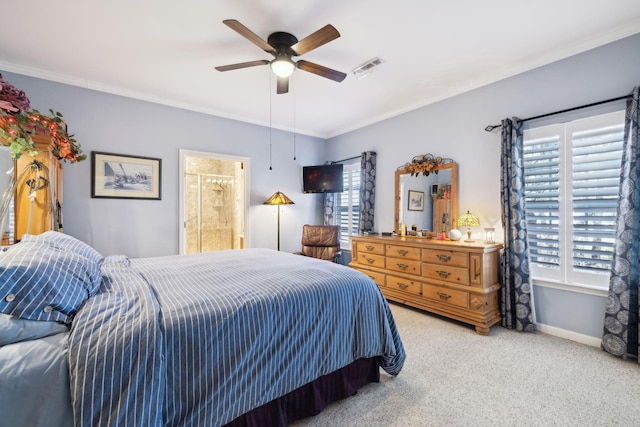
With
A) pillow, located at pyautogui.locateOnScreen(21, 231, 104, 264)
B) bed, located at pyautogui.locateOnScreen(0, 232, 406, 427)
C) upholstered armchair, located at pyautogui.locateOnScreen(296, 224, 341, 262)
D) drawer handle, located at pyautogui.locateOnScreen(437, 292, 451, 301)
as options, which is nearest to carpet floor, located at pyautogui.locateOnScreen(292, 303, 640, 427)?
bed, located at pyautogui.locateOnScreen(0, 232, 406, 427)

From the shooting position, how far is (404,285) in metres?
3.42

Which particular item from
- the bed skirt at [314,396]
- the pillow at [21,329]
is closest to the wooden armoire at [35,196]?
the pillow at [21,329]

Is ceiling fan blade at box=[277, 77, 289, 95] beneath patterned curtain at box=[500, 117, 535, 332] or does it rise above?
above

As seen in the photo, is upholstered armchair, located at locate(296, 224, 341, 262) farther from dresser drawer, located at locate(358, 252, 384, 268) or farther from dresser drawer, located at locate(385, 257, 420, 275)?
dresser drawer, located at locate(385, 257, 420, 275)

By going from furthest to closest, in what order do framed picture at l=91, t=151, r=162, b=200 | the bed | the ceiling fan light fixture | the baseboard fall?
framed picture at l=91, t=151, r=162, b=200, the baseboard, the ceiling fan light fixture, the bed

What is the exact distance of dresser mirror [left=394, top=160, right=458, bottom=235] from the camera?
3523mm

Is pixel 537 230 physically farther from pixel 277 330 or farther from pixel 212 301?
pixel 212 301

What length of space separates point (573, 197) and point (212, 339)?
330 centimetres

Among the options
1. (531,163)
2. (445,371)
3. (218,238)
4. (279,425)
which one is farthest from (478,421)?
(218,238)

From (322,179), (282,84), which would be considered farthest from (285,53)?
(322,179)

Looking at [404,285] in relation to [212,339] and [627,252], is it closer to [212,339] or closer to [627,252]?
[627,252]

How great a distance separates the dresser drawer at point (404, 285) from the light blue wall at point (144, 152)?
7.09 feet

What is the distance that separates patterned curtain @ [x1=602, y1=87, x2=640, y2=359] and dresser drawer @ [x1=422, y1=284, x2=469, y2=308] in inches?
43.6

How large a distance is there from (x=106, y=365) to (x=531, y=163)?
3.70m
